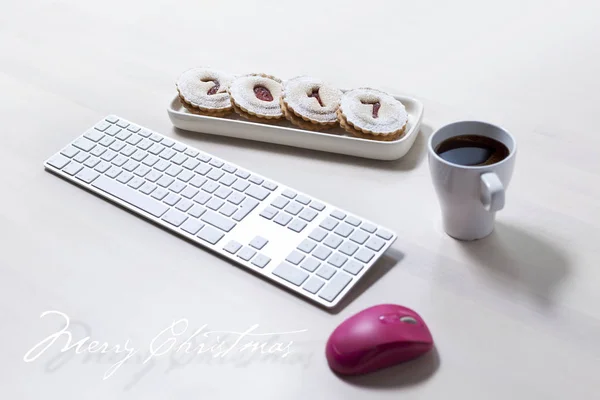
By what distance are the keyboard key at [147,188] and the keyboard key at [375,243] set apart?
26 centimetres

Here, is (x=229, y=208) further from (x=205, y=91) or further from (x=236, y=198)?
(x=205, y=91)

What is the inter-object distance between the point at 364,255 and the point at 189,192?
0.72 feet

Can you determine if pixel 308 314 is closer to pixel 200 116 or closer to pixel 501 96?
pixel 200 116

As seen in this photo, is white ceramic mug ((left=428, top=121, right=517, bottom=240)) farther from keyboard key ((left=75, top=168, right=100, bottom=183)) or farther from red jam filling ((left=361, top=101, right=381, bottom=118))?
keyboard key ((left=75, top=168, right=100, bottom=183))

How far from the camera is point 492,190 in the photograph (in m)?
0.59

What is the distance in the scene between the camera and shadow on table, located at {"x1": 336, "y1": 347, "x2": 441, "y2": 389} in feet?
1.81

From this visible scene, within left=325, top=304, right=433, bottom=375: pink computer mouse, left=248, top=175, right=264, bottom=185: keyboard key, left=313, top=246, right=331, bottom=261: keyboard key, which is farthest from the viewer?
left=248, top=175, right=264, bottom=185: keyboard key

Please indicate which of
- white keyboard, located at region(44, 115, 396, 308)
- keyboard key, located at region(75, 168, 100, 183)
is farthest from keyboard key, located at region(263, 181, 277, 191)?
keyboard key, located at region(75, 168, 100, 183)

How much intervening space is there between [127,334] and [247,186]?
0.22 m

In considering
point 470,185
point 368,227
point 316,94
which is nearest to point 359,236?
point 368,227

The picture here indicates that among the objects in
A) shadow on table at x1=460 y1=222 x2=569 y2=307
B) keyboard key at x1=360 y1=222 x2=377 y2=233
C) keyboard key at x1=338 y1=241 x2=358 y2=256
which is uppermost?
keyboard key at x1=360 y1=222 x2=377 y2=233

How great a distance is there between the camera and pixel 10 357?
60cm

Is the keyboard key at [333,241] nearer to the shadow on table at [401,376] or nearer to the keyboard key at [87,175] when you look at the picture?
the shadow on table at [401,376]

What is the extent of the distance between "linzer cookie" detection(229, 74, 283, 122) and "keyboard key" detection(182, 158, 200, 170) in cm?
9
